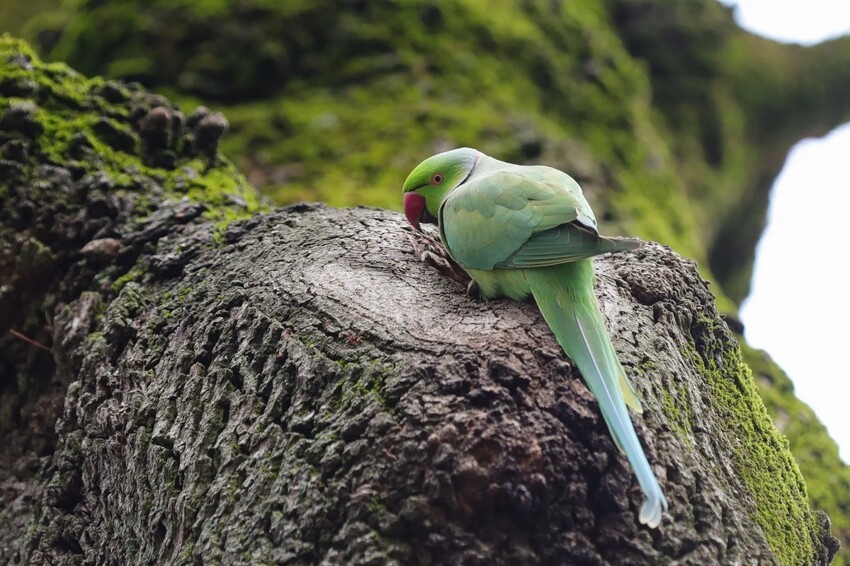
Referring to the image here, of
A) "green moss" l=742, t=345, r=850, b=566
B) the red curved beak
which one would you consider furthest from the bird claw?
"green moss" l=742, t=345, r=850, b=566

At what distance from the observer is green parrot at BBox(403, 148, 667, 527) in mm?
1929

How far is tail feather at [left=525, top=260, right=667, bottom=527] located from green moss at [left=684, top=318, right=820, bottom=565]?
1.46 ft

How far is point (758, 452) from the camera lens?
2332 mm

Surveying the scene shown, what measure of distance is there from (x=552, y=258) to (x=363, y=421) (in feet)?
2.51

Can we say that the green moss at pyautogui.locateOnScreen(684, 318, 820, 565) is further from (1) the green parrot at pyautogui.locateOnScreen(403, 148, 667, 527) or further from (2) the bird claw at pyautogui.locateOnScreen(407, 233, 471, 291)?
(2) the bird claw at pyautogui.locateOnScreen(407, 233, 471, 291)

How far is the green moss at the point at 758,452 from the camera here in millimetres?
2164

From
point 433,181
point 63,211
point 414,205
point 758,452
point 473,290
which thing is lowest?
point 758,452

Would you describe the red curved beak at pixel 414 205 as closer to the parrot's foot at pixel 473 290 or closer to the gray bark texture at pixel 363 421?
the gray bark texture at pixel 363 421

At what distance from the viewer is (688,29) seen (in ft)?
21.5

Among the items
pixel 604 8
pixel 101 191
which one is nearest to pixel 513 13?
pixel 604 8

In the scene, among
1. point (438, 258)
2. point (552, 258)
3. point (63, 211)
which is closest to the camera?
point (552, 258)

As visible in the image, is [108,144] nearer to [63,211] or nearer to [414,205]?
[63,211]

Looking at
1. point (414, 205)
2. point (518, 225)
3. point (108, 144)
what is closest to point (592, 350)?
point (518, 225)

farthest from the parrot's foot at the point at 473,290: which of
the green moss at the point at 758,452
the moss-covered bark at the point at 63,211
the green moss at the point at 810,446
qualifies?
the green moss at the point at 810,446
